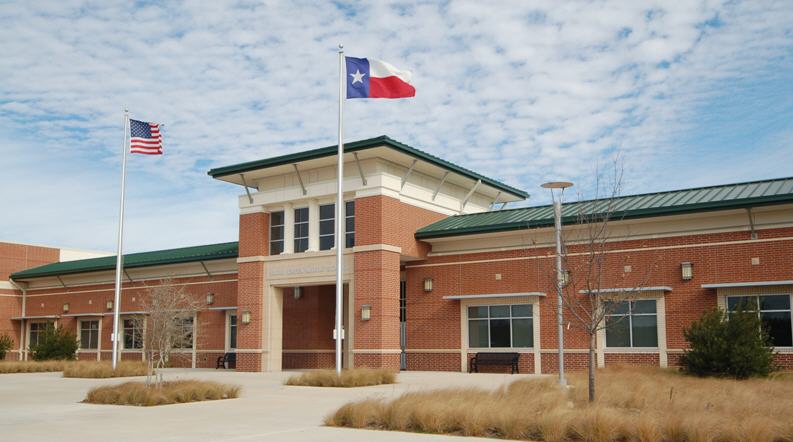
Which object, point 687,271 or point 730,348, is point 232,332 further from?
point 730,348

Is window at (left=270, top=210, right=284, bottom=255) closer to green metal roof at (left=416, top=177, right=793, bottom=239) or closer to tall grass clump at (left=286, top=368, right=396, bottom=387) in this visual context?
green metal roof at (left=416, top=177, right=793, bottom=239)

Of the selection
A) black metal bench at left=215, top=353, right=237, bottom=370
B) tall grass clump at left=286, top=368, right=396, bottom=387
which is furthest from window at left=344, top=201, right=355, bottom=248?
black metal bench at left=215, top=353, right=237, bottom=370

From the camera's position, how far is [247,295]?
34.0 metres

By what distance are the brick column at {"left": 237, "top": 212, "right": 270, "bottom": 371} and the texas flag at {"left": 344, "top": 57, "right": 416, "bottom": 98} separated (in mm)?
10013

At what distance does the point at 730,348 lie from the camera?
71.9 feet

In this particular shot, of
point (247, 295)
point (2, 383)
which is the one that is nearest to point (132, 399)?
point (2, 383)

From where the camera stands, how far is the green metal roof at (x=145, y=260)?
39.7 meters

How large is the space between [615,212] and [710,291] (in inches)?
157

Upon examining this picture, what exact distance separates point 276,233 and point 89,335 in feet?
59.1

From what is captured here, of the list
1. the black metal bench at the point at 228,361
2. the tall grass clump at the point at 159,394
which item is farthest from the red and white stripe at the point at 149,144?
the tall grass clump at the point at 159,394

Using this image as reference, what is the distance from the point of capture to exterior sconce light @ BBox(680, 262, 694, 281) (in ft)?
85.1

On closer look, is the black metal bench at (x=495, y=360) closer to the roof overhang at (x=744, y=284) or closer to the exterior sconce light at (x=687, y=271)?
the exterior sconce light at (x=687, y=271)

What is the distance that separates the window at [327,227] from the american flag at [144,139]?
7.55m

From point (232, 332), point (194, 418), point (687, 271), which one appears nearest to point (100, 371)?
point (232, 332)
